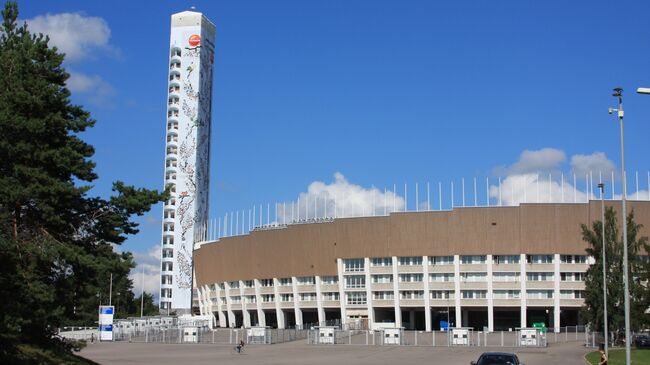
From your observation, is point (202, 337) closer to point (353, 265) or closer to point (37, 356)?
point (353, 265)

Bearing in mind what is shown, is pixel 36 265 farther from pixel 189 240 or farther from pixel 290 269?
pixel 189 240

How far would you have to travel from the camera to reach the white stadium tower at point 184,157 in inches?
6107

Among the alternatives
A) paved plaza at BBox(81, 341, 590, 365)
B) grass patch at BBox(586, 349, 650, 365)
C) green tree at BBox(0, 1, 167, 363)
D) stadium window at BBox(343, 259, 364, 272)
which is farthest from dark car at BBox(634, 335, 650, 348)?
green tree at BBox(0, 1, 167, 363)

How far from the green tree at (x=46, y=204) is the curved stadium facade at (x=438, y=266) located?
7943 cm

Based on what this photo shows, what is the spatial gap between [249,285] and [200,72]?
46.0 meters

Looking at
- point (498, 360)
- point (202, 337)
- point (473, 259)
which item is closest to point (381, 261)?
point (473, 259)

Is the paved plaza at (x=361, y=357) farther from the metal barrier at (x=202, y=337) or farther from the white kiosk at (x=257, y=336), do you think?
the metal barrier at (x=202, y=337)

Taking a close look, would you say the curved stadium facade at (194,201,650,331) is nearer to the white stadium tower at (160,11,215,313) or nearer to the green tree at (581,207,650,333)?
the white stadium tower at (160,11,215,313)

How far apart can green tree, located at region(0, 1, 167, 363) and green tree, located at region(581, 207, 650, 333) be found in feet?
151

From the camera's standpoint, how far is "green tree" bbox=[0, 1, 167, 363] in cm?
3022

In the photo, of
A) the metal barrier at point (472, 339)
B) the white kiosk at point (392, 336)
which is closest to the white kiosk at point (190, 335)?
the metal barrier at point (472, 339)

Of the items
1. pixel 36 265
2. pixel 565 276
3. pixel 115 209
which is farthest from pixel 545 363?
pixel 565 276

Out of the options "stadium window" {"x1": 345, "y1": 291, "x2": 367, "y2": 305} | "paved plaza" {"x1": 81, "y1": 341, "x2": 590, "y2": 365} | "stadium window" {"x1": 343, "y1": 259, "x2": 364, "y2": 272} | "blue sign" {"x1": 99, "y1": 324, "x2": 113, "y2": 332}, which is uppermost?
"stadium window" {"x1": 343, "y1": 259, "x2": 364, "y2": 272}

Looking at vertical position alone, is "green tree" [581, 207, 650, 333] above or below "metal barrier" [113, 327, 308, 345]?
above
